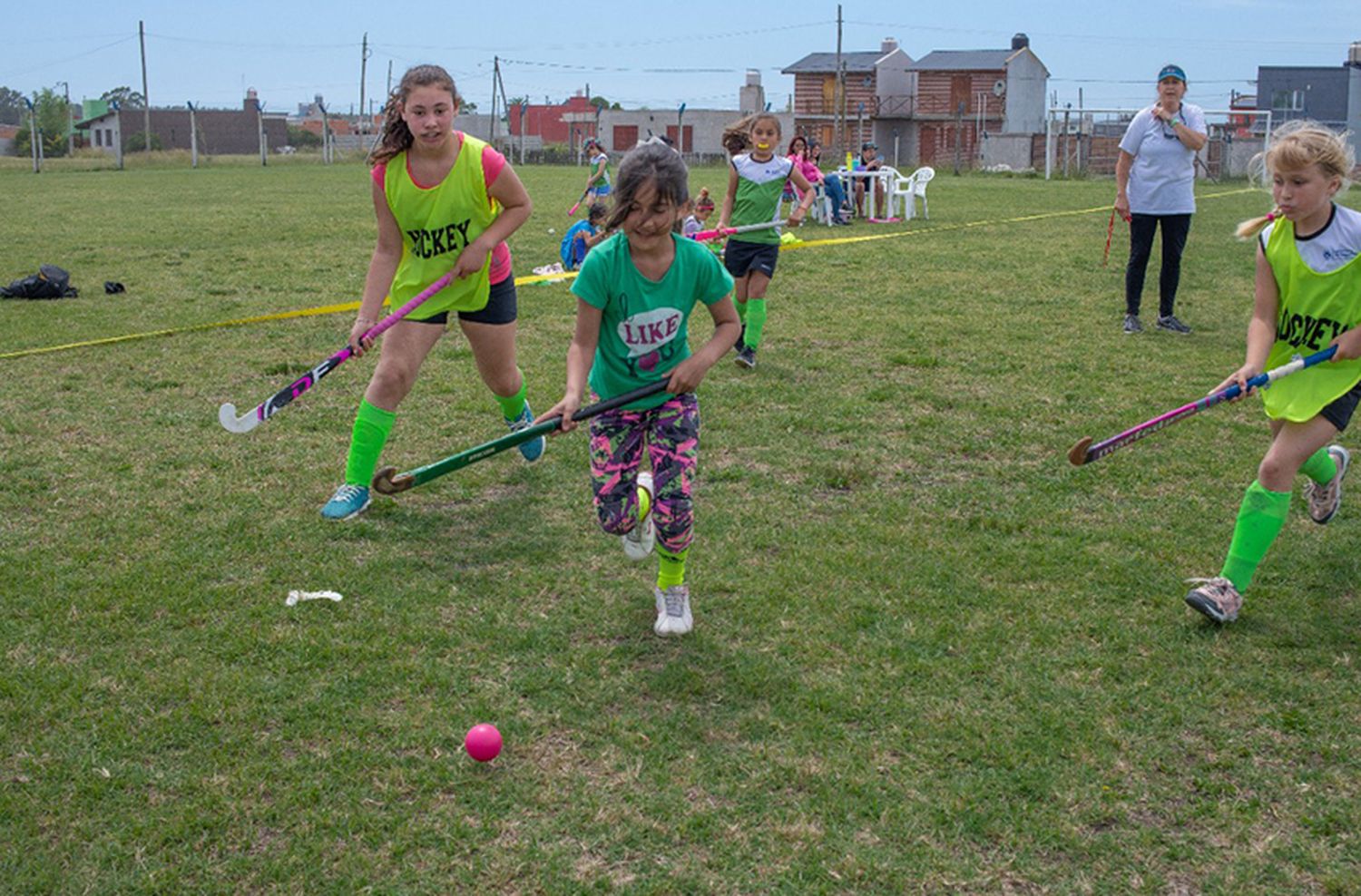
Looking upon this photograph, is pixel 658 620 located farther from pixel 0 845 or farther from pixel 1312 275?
pixel 1312 275

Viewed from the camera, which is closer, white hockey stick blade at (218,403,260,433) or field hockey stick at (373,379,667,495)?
field hockey stick at (373,379,667,495)

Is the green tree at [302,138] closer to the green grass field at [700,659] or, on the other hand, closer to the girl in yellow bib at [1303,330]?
the green grass field at [700,659]

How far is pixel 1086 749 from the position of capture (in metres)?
3.90

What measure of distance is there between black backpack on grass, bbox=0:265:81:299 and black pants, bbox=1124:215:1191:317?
1067cm

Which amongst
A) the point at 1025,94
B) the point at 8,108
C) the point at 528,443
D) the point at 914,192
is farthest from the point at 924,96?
the point at 8,108

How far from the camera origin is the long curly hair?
5.70 m

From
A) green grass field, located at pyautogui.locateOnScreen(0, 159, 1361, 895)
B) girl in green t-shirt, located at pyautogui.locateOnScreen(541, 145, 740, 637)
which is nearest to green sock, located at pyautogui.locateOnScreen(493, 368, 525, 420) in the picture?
green grass field, located at pyautogui.locateOnScreen(0, 159, 1361, 895)

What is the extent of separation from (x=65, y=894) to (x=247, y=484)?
11.7 feet

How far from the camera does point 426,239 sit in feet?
19.6

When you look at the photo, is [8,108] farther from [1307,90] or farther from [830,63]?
[1307,90]

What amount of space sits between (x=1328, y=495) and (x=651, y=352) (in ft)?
10.6

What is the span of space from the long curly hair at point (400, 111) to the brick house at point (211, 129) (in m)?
95.6

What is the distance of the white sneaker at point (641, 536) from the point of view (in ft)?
16.6

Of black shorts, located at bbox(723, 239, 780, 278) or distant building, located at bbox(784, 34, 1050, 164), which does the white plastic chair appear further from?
distant building, located at bbox(784, 34, 1050, 164)
